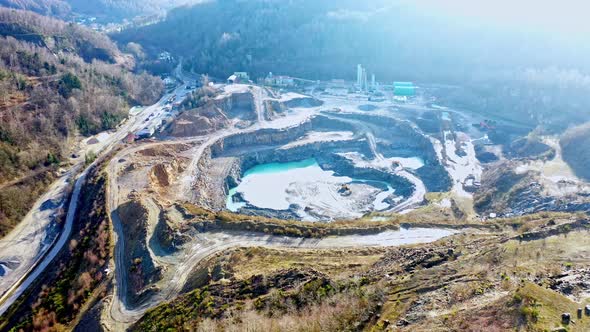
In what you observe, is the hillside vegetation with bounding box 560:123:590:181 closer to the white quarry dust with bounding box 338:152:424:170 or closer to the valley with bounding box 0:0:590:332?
the valley with bounding box 0:0:590:332

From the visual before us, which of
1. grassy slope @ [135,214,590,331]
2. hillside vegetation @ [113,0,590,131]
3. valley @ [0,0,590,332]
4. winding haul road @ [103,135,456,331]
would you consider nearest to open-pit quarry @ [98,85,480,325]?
winding haul road @ [103,135,456,331]

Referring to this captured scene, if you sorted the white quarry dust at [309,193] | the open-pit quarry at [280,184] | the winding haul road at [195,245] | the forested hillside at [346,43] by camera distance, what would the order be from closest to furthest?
the winding haul road at [195,245], the open-pit quarry at [280,184], the white quarry dust at [309,193], the forested hillside at [346,43]

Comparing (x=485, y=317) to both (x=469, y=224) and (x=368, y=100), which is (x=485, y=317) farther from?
(x=368, y=100)

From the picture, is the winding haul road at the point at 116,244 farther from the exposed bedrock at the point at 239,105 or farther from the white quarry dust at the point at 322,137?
the white quarry dust at the point at 322,137

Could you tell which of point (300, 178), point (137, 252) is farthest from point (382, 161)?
point (137, 252)

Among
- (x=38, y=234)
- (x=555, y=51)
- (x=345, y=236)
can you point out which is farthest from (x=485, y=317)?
(x=555, y=51)

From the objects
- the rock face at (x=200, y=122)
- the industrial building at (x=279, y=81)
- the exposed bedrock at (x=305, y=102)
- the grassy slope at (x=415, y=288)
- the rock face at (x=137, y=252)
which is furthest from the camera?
the industrial building at (x=279, y=81)

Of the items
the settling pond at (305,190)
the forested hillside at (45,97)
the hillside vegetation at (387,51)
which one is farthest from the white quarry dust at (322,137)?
the forested hillside at (45,97)
